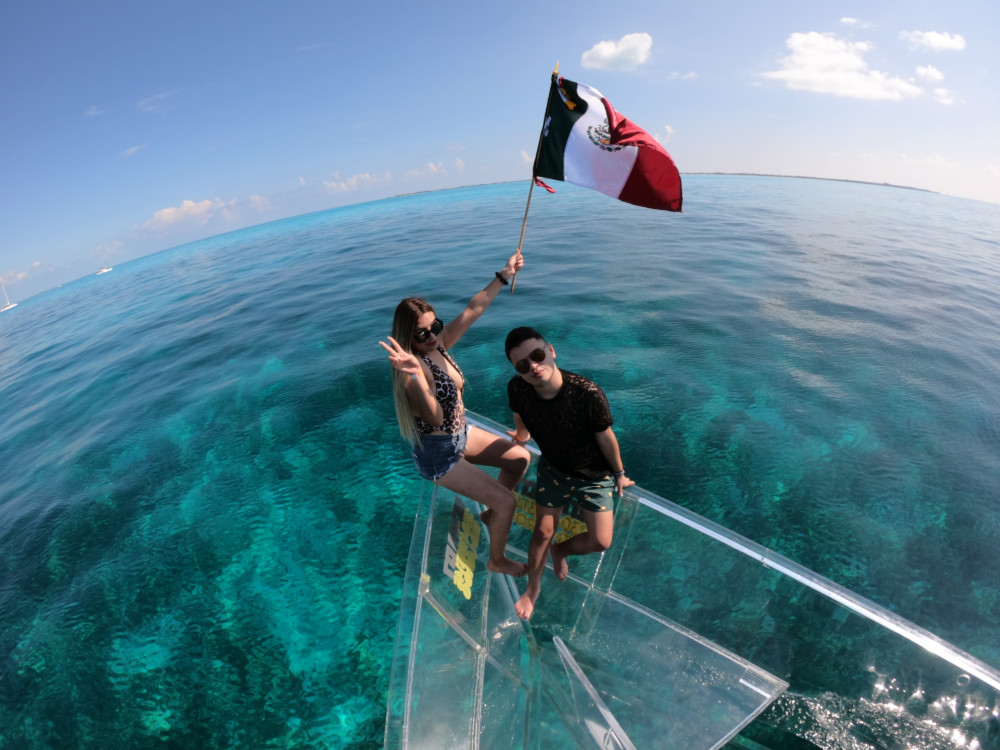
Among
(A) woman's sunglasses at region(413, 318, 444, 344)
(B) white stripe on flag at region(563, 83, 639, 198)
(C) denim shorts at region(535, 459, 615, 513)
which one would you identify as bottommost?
(C) denim shorts at region(535, 459, 615, 513)

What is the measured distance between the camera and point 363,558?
4430 millimetres

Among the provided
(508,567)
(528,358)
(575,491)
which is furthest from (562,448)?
(508,567)

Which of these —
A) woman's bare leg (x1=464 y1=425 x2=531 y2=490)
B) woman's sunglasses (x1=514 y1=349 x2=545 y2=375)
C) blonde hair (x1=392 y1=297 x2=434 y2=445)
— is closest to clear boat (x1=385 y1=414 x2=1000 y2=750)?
woman's bare leg (x1=464 y1=425 x2=531 y2=490)

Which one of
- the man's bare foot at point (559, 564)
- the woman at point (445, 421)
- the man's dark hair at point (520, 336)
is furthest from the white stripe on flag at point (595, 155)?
the man's bare foot at point (559, 564)

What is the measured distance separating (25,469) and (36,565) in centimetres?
376

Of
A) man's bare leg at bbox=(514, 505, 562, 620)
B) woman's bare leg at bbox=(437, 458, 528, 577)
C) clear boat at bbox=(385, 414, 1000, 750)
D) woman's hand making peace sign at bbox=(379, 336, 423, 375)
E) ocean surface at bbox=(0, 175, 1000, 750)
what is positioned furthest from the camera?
ocean surface at bbox=(0, 175, 1000, 750)

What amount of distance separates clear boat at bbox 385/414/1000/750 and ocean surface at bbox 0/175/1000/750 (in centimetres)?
40

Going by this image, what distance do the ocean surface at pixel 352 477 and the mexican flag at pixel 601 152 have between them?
3067mm

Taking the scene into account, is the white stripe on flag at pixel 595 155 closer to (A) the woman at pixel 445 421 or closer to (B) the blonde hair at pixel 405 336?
(A) the woman at pixel 445 421

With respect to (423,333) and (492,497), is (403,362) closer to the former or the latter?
(423,333)

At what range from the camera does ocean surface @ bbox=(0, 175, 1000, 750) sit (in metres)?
→ 3.61

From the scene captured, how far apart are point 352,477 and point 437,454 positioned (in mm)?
3141

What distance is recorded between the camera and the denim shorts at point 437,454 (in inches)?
109

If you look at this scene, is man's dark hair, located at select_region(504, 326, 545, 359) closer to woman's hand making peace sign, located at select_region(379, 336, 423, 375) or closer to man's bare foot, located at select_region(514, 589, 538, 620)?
woman's hand making peace sign, located at select_region(379, 336, 423, 375)
